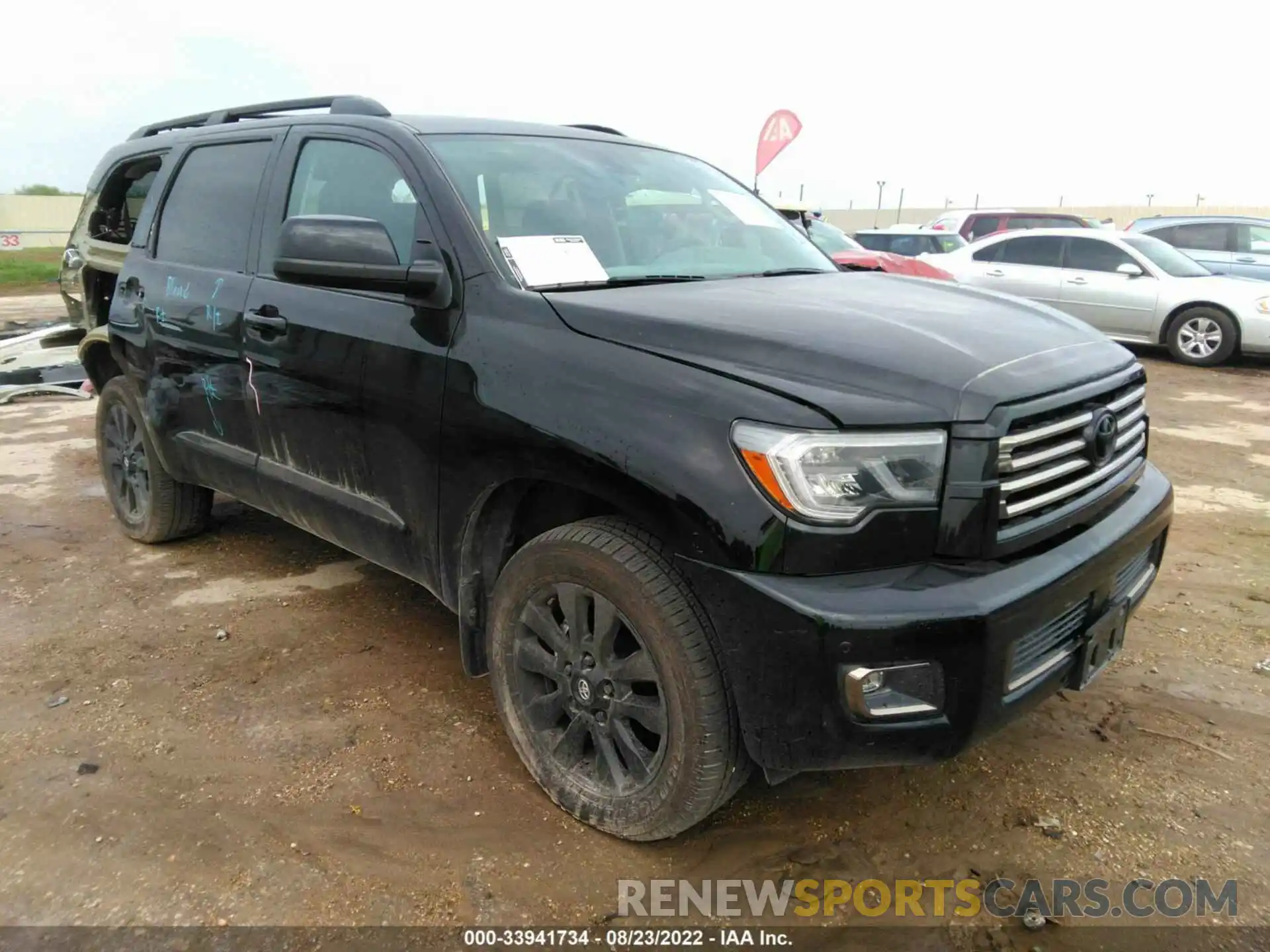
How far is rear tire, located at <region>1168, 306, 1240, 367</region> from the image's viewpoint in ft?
33.1

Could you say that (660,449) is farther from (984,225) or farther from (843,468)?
(984,225)

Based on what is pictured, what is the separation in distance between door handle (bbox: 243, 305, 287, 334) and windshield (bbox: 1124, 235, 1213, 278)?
10.6m

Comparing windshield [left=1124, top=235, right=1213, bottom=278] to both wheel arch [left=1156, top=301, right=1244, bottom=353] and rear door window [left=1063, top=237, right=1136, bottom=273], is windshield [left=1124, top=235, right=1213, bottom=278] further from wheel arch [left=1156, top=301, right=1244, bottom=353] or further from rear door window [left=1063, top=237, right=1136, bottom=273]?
wheel arch [left=1156, top=301, right=1244, bottom=353]

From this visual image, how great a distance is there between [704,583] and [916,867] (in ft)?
3.35

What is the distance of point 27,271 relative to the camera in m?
23.6

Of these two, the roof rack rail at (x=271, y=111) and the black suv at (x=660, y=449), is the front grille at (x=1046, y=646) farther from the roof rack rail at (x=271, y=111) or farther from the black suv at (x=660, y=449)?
the roof rack rail at (x=271, y=111)

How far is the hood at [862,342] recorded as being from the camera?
1996 mm

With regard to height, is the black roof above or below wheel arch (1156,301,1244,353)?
above

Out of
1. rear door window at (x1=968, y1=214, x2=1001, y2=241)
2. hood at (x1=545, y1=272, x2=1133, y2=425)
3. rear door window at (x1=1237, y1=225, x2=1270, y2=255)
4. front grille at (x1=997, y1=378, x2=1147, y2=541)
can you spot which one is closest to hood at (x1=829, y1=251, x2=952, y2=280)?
rear door window at (x1=968, y1=214, x2=1001, y2=241)

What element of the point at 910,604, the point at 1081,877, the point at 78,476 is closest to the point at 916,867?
the point at 1081,877

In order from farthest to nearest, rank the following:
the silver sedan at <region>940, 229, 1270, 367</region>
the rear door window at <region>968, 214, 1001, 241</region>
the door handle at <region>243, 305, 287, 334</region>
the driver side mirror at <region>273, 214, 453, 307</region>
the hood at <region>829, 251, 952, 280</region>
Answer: the rear door window at <region>968, 214, 1001, 241</region> < the hood at <region>829, 251, 952, 280</region> < the silver sedan at <region>940, 229, 1270, 367</region> < the door handle at <region>243, 305, 287, 334</region> < the driver side mirror at <region>273, 214, 453, 307</region>

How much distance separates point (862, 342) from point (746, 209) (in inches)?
61.2

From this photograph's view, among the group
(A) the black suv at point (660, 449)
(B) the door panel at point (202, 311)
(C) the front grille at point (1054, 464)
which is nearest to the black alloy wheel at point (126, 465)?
(B) the door panel at point (202, 311)

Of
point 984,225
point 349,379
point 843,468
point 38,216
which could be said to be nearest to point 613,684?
point 843,468
